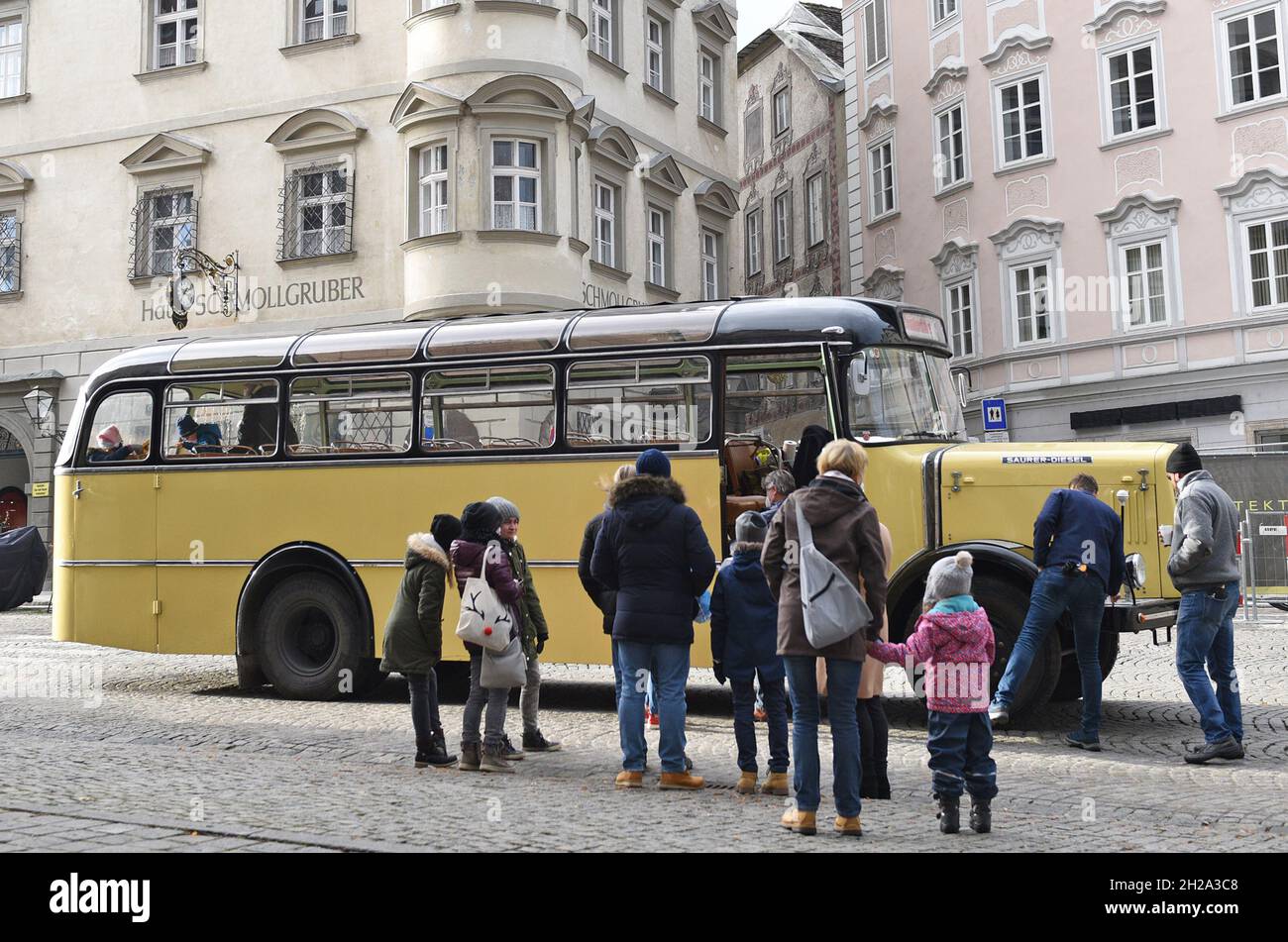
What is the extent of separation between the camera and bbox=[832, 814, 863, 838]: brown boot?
20.8 feet

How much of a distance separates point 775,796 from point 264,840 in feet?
9.09

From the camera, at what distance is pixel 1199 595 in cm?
863

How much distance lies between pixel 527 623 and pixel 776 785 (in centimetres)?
215

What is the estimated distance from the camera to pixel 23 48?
2769cm

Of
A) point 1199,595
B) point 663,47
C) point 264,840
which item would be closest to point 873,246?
point 663,47

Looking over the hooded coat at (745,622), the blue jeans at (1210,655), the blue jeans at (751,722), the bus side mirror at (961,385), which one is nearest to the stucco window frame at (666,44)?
the bus side mirror at (961,385)

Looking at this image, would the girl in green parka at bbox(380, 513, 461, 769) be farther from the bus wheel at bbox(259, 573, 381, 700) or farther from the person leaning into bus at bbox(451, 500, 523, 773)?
the bus wheel at bbox(259, 573, 381, 700)

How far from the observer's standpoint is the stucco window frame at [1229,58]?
25.6 meters

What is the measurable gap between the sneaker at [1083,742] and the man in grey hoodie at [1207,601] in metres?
0.63

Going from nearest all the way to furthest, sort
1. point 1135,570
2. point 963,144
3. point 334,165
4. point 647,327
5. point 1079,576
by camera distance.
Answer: point 1079,576, point 1135,570, point 647,327, point 334,165, point 963,144

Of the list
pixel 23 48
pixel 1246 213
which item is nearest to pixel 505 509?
pixel 1246 213

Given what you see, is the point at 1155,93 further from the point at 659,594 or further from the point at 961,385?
the point at 659,594

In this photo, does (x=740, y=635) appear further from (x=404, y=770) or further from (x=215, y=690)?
(x=215, y=690)

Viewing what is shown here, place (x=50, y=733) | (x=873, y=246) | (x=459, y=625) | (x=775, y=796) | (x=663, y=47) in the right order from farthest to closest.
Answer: (x=873, y=246) < (x=663, y=47) < (x=50, y=733) < (x=459, y=625) < (x=775, y=796)
